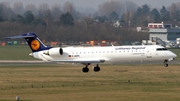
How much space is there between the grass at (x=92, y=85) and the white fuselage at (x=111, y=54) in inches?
71.1

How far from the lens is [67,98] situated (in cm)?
4369

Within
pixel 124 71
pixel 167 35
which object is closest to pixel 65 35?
pixel 167 35

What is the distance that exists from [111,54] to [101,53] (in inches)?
49.9

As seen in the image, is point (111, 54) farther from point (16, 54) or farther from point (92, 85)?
point (16, 54)

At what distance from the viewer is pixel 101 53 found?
6538cm

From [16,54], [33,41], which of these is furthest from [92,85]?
[16,54]

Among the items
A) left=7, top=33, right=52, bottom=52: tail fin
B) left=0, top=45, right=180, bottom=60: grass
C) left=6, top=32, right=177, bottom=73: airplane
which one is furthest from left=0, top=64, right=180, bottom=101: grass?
left=0, top=45, right=180, bottom=60: grass

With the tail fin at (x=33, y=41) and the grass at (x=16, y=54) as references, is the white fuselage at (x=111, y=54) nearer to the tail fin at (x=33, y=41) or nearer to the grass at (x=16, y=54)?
the tail fin at (x=33, y=41)

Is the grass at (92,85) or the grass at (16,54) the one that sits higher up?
the grass at (16,54)

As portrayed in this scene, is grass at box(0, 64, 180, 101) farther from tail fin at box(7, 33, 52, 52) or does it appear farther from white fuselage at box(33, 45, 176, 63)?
tail fin at box(7, 33, 52, 52)

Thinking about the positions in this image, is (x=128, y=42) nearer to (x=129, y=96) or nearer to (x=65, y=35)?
(x=65, y=35)

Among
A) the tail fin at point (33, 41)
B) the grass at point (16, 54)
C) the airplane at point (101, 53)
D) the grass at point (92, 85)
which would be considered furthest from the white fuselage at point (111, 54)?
the grass at point (16, 54)

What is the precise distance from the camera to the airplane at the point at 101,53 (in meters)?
64.6

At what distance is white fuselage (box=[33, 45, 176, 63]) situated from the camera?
6456 centimetres
